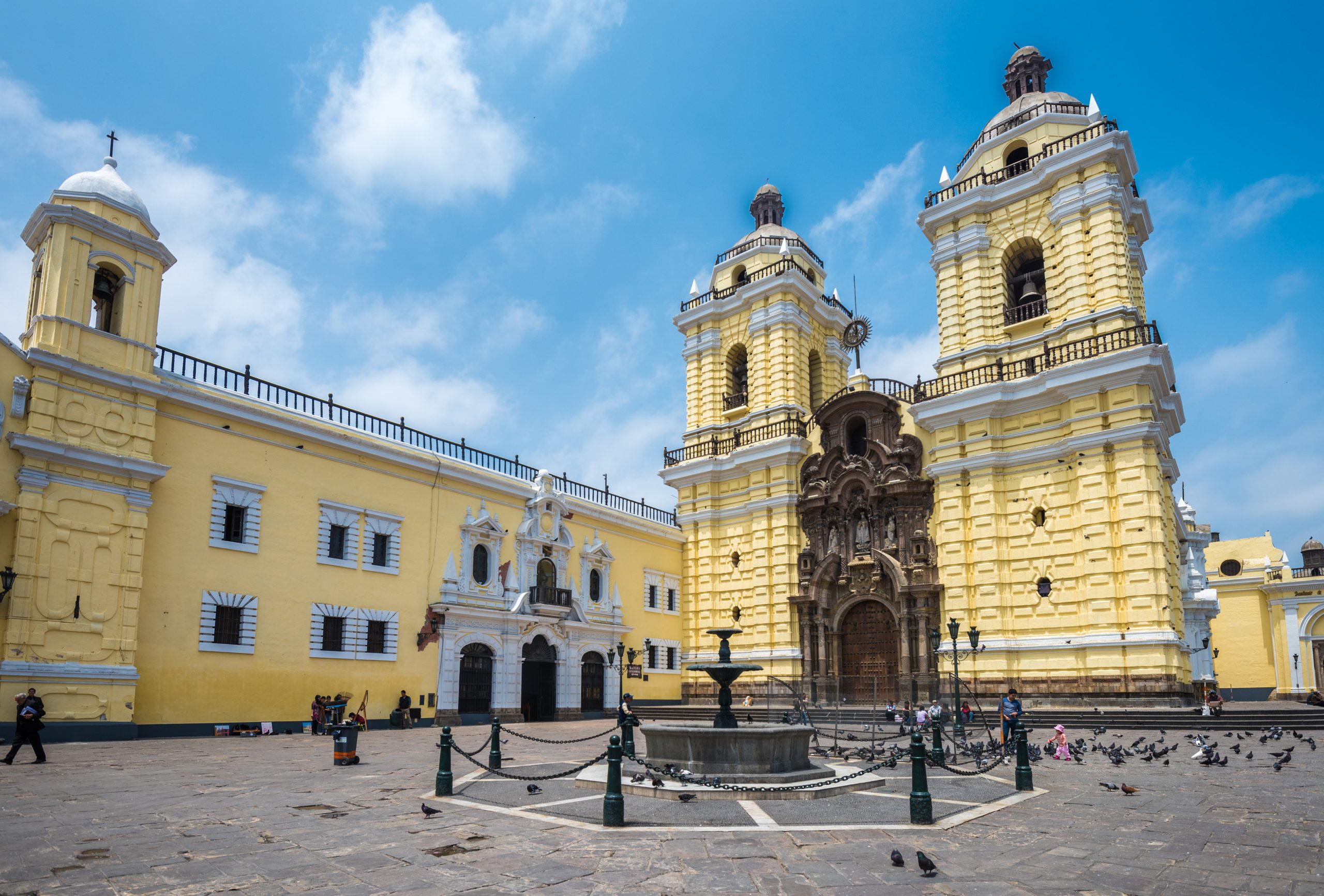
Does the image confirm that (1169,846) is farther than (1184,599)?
No

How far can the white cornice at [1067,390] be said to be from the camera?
2331 centimetres

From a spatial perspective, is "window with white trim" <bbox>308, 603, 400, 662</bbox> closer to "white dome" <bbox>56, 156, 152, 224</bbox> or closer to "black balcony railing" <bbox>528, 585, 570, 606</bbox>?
"black balcony railing" <bbox>528, 585, 570, 606</bbox>

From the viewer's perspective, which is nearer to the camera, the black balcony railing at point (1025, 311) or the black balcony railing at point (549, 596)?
the black balcony railing at point (1025, 311)

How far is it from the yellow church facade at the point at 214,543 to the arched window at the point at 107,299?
53 millimetres

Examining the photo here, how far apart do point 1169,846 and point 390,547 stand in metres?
20.4

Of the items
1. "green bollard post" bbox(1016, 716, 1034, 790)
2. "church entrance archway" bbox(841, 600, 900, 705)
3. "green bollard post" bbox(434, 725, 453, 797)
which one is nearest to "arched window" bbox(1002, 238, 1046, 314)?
"church entrance archway" bbox(841, 600, 900, 705)

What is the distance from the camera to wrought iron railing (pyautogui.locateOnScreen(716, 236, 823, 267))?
3559 centimetres

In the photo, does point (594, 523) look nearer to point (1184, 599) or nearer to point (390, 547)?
point (390, 547)

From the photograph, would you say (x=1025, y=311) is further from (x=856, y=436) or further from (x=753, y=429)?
(x=753, y=429)

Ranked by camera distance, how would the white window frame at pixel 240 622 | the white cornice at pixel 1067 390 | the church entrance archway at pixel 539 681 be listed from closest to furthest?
the white window frame at pixel 240 622 → the white cornice at pixel 1067 390 → the church entrance archway at pixel 539 681

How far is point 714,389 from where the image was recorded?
117ft

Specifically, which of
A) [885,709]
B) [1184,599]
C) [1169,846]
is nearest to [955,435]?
[885,709]

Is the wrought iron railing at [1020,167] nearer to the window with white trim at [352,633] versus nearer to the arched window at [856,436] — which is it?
the arched window at [856,436]

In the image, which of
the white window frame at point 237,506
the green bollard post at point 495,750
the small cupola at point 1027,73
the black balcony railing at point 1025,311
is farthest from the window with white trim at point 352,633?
the small cupola at point 1027,73
